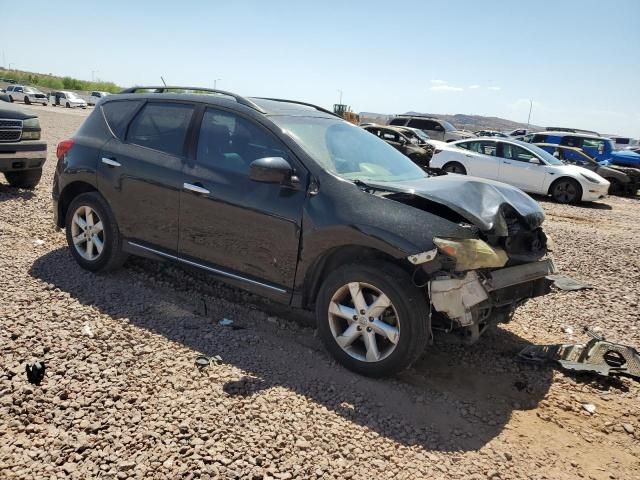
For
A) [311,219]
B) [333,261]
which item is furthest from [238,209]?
[333,261]

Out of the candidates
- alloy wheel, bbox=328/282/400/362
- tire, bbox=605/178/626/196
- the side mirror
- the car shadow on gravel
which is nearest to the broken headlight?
alloy wheel, bbox=328/282/400/362

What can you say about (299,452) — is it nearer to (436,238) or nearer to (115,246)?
(436,238)

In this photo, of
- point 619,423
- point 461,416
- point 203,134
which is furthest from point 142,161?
point 619,423

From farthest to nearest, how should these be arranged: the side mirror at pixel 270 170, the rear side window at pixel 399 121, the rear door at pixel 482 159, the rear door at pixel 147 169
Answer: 1. the rear side window at pixel 399 121
2. the rear door at pixel 482 159
3. the rear door at pixel 147 169
4. the side mirror at pixel 270 170

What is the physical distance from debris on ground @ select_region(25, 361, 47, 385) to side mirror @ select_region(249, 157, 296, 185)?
188 cm

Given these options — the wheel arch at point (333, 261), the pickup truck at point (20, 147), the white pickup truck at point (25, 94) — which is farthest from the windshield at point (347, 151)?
the white pickup truck at point (25, 94)

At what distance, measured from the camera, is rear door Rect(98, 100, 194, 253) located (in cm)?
457

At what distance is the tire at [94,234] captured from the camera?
5012 mm

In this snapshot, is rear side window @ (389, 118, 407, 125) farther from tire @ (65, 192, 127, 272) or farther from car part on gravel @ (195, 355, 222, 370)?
car part on gravel @ (195, 355, 222, 370)

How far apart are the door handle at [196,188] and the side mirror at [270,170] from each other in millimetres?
632

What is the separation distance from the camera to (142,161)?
4.73m

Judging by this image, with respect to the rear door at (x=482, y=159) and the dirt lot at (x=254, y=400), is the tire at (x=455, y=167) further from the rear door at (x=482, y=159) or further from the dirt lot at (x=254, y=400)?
the dirt lot at (x=254, y=400)

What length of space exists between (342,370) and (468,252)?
123cm

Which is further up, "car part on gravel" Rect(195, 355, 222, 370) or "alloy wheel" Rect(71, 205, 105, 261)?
"alloy wheel" Rect(71, 205, 105, 261)
